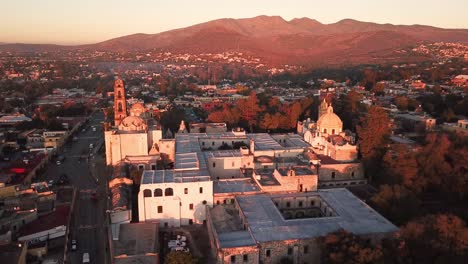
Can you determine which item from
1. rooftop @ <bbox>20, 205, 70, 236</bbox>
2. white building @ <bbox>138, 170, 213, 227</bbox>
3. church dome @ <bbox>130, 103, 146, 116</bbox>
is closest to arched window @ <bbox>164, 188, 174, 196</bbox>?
white building @ <bbox>138, 170, 213, 227</bbox>

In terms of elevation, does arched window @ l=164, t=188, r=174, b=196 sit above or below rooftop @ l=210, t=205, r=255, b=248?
above

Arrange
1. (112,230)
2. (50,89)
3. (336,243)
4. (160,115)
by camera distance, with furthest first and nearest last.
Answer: (50,89) < (160,115) < (112,230) < (336,243)

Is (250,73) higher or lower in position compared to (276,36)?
lower

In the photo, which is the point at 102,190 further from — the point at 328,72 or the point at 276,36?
the point at 276,36

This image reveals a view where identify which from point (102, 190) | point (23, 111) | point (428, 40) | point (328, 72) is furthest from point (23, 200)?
point (428, 40)

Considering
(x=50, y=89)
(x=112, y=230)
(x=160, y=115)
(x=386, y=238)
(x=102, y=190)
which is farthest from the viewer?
(x=50, y=89)

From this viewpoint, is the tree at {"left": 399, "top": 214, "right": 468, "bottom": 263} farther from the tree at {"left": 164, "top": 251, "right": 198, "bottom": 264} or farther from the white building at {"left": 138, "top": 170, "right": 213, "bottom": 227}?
the white building at {"left": 138, "top": 170, "right": 213, "bottom": 227}

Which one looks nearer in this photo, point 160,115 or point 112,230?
point 112,230
